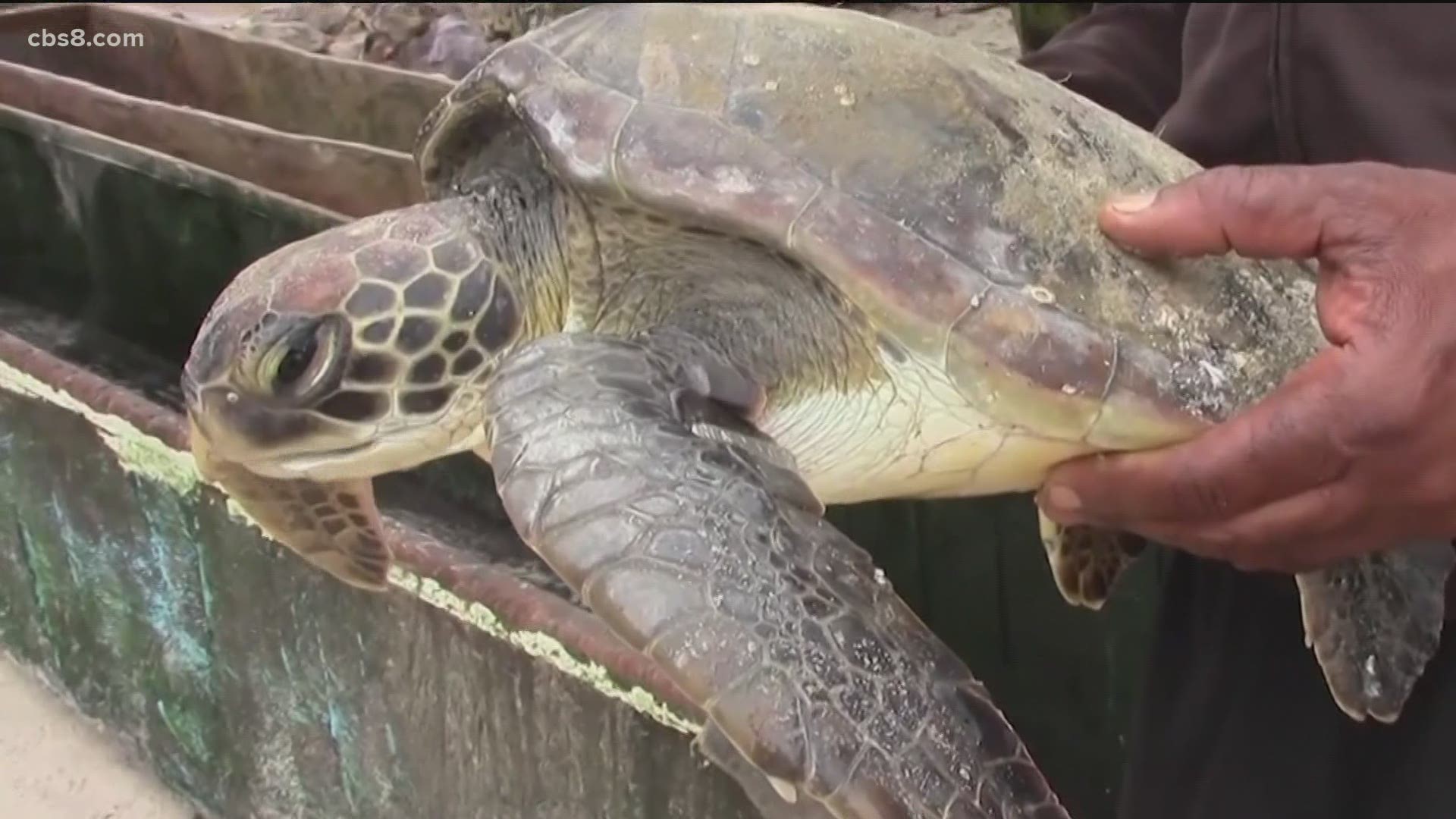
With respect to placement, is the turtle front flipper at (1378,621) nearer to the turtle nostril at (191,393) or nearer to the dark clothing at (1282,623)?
the dark clothing at (1282,623)

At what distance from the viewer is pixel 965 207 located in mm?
736

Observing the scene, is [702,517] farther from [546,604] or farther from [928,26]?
[928,26]

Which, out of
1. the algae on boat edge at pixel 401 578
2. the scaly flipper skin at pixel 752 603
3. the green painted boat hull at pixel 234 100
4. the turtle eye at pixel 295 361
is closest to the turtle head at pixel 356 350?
the turtle eye at pixel 295 361

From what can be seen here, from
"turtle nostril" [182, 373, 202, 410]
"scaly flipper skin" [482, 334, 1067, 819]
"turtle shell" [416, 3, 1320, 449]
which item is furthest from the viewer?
"turtle nostril" [182, 373, 202, 410]

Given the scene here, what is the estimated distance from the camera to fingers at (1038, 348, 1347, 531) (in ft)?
2.10

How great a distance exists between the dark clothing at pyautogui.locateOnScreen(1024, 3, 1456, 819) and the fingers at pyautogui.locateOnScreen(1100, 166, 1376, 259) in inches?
5.7

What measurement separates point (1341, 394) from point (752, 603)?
29 centimetres

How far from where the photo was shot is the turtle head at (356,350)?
0.80 meters

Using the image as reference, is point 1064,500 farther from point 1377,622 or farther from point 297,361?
point 297,361

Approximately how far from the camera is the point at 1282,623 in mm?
866

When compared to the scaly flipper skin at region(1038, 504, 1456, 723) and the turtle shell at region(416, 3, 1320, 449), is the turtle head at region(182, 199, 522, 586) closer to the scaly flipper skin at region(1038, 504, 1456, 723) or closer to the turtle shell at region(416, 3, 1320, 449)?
the turtle shell at region(416, 3, 1320, 449)

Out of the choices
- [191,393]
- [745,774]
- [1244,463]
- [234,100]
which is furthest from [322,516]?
[234,100]

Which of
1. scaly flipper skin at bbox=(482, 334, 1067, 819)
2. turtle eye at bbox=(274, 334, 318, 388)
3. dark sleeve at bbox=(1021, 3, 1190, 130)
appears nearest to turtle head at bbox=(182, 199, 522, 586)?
turtle eye at bbox=(274, 334, 318, 388)

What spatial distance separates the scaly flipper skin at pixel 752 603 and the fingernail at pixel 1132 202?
23 centimetres
